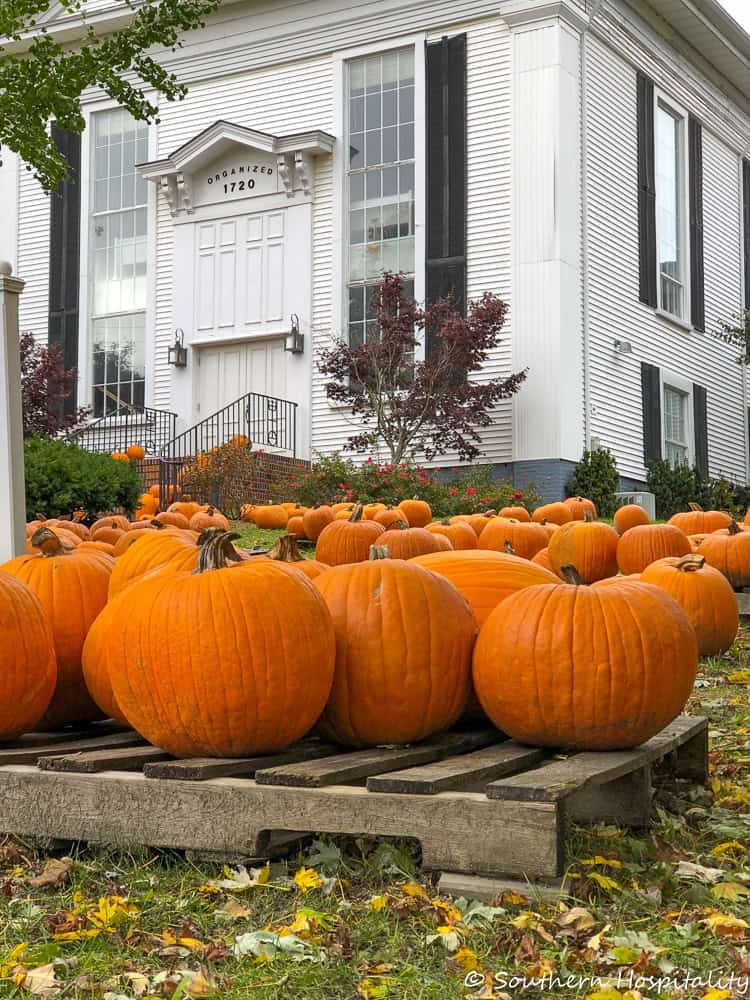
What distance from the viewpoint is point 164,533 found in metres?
4.66

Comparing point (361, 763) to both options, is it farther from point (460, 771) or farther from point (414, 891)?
point (414, 891)

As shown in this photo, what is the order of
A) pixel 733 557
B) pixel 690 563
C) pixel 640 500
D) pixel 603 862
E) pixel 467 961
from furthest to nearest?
1. pixel 640 500
2. pixel 733 557
3. pixel 690 563
4. pixel 603 862
5. pixel 467 961

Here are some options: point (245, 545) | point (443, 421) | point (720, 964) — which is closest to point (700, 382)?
point (443, 421)

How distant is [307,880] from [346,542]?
4.95m

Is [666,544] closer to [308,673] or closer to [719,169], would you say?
[308,673]

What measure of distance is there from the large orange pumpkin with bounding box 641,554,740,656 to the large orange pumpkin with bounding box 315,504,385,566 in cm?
202

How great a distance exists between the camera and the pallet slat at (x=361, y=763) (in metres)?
2.87

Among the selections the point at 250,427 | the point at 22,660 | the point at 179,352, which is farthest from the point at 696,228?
the point at 22,660

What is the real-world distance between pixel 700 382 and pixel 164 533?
18.9 metres

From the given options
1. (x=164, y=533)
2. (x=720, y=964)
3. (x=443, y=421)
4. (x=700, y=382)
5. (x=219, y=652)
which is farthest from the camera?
(x=700, y=382)

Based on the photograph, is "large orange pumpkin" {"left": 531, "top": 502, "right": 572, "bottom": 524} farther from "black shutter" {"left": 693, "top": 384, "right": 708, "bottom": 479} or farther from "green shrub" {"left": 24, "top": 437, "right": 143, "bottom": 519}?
"black shutter" {"left": 693, "top": 384, "right": 708, "bottom": 479}

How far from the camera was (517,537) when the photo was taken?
829cm

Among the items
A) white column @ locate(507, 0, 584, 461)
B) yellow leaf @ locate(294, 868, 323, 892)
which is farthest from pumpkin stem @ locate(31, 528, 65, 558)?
white column @ locate(507, 0, 584, 461)

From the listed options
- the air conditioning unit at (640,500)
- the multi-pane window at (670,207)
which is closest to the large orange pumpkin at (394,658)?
the air conditioning unit at (640,500)
